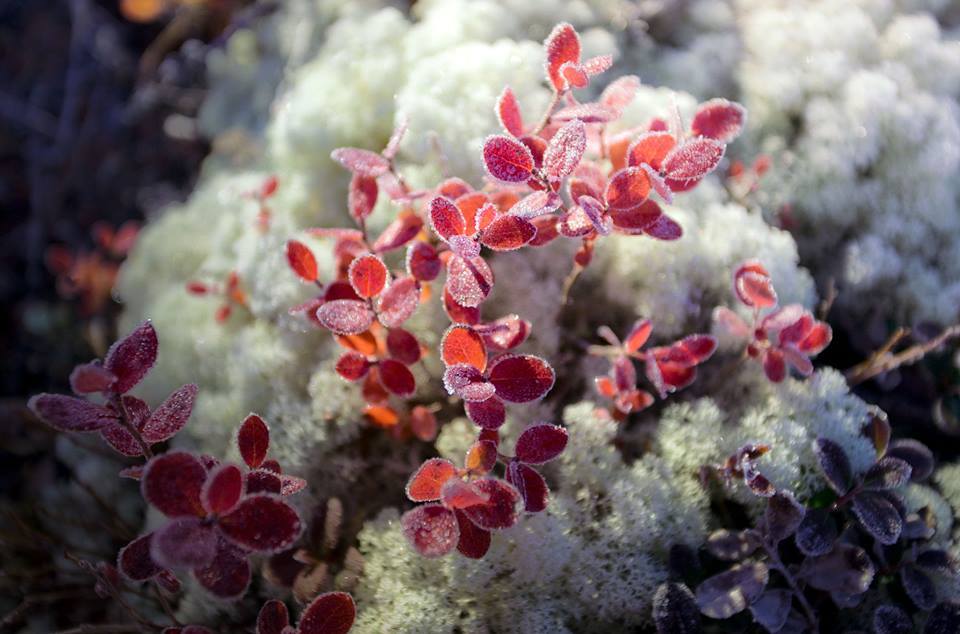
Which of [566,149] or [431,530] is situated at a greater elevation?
[566,149]

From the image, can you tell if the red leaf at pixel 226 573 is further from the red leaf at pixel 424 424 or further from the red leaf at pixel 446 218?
the red leaf at pixel 446 218

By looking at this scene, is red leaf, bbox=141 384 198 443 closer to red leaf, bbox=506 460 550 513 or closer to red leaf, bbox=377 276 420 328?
red leaf, bbox=377 276 420 328

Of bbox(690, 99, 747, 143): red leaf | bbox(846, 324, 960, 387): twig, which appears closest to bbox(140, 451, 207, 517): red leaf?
bbox(690, 99, 747, 143): red leaf

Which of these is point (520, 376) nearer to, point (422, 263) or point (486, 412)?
point (486, 412)

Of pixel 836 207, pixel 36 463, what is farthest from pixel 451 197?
Result: pixel 36 463

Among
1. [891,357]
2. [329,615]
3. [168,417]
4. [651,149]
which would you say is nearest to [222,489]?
[168,417]

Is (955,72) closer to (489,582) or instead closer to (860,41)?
(860,41)
